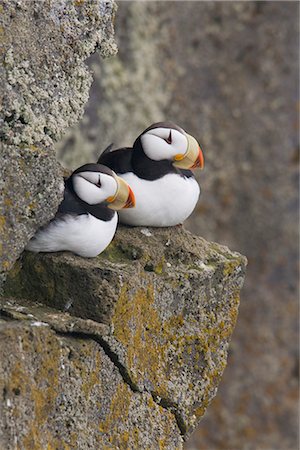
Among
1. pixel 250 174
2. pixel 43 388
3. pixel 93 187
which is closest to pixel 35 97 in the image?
pixel 93 187

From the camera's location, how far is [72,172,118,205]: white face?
347 cm

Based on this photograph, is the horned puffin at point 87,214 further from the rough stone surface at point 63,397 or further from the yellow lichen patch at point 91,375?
the yellow lichen patch at point 91,375

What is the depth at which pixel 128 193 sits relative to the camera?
3.55 meters

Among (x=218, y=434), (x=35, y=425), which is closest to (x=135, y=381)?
(x=35, y=425)

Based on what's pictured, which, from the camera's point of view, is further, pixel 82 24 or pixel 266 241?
pixel 266 241

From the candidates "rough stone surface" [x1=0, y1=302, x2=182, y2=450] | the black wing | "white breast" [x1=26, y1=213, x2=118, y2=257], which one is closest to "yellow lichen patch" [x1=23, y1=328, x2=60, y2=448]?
"rough stone surface" [x1=0, y1=302, x2=182, y2=450]

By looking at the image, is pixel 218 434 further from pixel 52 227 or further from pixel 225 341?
pixel 52 227

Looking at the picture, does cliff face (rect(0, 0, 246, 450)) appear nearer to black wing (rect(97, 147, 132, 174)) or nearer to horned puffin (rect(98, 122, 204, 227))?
horned puffin (rect(98, 122, 204, 227))

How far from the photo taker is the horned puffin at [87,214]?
336 centimetres

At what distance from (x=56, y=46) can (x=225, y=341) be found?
4.09ft

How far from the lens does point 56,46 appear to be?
336 centimetres

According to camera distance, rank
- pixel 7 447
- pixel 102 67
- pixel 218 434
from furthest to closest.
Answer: pixel 218 434, pixel 102 67, pixel 7 447

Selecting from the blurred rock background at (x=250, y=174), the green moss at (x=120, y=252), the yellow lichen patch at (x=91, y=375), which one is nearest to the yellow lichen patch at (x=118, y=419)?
the yellow lichen patch at (x=91, y=375)

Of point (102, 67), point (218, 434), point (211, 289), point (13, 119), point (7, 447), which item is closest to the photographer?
point (7, 447)
